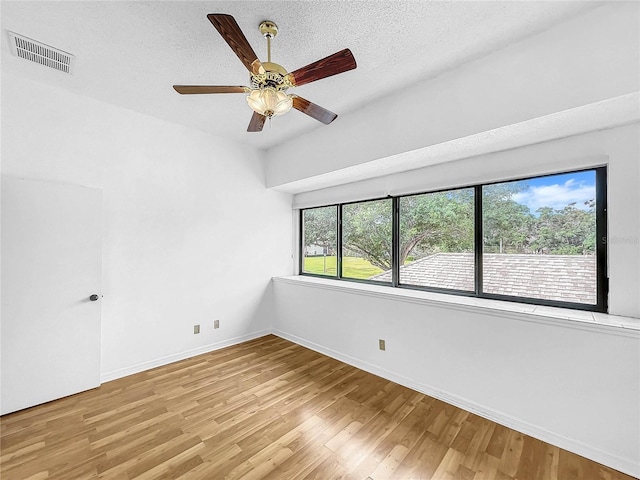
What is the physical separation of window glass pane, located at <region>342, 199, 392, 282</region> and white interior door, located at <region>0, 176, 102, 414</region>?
2.90 metres

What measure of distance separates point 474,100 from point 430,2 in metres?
0.80

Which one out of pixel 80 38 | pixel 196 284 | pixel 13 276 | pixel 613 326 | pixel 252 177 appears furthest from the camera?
pixel 252 177

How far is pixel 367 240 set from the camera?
3730 millimetres

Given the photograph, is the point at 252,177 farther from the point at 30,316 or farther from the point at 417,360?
the point at 417,360

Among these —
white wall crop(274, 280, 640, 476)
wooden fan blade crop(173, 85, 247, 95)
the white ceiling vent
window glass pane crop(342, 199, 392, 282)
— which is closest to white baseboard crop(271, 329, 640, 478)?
white wall crop(274, 280, 640, 476)

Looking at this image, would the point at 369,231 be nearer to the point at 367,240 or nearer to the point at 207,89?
the point at 367,240

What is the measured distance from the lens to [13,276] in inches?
90.0

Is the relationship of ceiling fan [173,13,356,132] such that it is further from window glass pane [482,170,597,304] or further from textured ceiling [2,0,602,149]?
window glass pane [482,170,597,304]

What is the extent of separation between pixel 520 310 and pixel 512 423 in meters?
0.87

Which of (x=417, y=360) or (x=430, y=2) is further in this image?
(x=417, y=360)

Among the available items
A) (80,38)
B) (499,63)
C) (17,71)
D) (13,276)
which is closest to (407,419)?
(499,63)

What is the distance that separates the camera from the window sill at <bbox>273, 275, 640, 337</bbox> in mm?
1801

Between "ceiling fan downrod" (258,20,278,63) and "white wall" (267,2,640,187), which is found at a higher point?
"ceiling fan downrod" (258,20,278,63)

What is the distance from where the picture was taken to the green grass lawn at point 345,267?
3705mm
